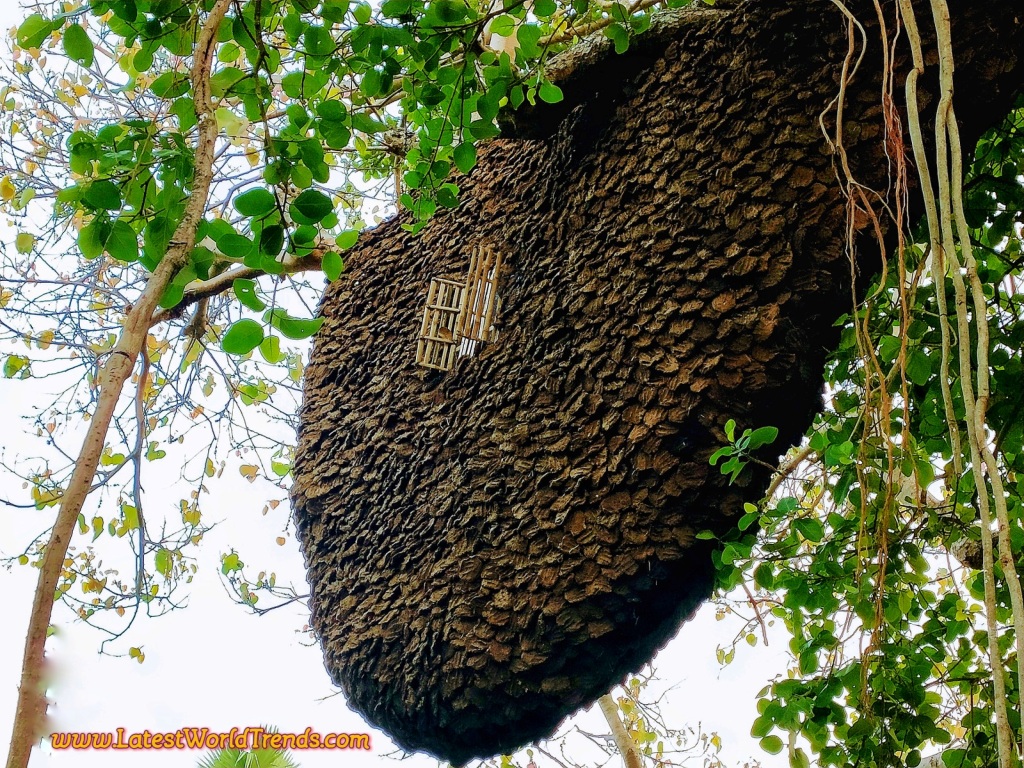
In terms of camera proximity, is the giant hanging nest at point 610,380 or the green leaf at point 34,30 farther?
the giant hanging nest at point 610,380

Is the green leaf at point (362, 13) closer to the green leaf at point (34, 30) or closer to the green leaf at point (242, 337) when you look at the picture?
the green leaf at point (34, 30)

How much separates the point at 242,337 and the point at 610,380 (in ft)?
3.11

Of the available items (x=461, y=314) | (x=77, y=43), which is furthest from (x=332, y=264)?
(x=461, y=314)

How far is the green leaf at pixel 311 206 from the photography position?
0.91m

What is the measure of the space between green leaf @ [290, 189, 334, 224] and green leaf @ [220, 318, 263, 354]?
0.14 metres

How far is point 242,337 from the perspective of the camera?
35.2 inches

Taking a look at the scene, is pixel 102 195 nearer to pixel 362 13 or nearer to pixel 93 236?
pixel 93 236

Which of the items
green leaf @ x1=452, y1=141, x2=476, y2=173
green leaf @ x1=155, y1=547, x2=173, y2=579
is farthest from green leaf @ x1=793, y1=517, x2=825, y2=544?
green leaf @ x1=155, y1=547, x2=173, y2=579

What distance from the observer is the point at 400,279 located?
2521mm

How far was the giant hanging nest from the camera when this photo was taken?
4.91 feet

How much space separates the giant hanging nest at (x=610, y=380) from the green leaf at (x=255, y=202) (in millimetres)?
918

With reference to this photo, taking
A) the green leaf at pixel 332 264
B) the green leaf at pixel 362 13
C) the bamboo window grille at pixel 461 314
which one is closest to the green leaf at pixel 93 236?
the green leaf at pixel 332 264

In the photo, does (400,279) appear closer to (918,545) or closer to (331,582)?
(331,582)

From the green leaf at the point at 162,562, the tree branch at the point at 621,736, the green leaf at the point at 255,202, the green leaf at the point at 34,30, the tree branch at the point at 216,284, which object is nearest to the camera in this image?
the green leaf at the point at 255,202
